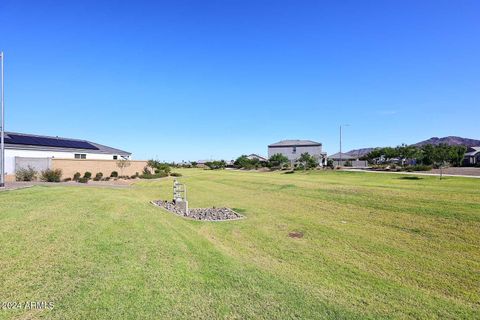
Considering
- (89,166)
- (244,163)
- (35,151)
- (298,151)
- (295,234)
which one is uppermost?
(298,151)

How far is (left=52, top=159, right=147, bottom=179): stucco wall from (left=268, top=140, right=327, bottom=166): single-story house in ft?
180

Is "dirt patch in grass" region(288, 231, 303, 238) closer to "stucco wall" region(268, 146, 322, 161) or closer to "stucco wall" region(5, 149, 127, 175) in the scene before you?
"stucco wall" region(5, 149, 127, 175)

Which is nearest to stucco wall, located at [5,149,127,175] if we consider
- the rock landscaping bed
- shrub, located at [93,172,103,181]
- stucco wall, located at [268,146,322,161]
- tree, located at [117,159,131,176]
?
shrub, located at [93,172,103,181]

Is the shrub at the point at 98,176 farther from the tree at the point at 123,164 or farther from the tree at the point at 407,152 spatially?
the tree at the point at 407,152

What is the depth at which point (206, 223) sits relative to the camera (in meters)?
12.3

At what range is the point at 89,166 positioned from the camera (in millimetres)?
35938

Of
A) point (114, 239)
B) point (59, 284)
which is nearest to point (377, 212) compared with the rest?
point (114, 239)

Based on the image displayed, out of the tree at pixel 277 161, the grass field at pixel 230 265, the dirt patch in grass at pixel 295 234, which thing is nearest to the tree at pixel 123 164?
the grass field at pixel 230 265

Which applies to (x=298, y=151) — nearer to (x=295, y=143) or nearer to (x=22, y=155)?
(x=295, y=143)

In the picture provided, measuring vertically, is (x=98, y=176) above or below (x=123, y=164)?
below

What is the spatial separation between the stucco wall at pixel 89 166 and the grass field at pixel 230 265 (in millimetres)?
23333

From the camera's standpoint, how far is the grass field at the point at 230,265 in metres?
4.73

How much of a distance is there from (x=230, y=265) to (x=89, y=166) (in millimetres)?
34308

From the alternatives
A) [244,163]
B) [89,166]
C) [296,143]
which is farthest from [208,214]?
[296,143]
